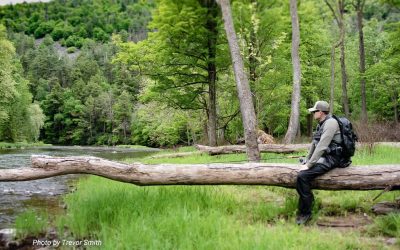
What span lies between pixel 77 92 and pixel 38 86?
17.6 metres

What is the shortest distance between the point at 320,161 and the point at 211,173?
6.12 ft

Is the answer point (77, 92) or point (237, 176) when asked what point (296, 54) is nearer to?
point (237, 176)

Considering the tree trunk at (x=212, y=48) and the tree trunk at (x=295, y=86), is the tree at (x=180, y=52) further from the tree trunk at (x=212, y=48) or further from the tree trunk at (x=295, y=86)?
the tree trunk at (x=295, y=86)

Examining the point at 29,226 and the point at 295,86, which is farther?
the point at 295,86

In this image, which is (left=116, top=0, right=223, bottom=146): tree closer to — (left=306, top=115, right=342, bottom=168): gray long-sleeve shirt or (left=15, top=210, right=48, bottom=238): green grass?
(left=306, top=115, right=342, bottom=168): gray long-sleeve shirt

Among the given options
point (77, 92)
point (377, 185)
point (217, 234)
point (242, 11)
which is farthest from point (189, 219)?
point (77, 92)

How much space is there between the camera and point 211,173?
7.19 m

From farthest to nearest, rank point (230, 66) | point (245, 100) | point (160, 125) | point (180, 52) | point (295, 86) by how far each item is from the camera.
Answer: point (160, 125) < point (230, 66) < point (180, 52) < point (295, 86) < point (245, 100)

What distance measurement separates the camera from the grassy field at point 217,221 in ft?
16.7

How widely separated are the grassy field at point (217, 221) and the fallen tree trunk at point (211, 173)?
1.01ft

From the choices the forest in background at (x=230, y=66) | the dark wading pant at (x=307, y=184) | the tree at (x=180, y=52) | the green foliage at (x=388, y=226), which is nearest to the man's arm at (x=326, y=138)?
the dark wading pant at (x=307, y=184)

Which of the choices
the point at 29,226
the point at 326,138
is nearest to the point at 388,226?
the point at 326,138

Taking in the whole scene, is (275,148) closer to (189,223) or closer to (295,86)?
(295,86)

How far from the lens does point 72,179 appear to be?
15359mm
